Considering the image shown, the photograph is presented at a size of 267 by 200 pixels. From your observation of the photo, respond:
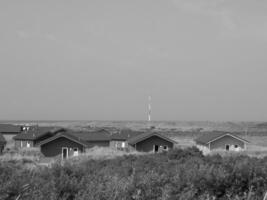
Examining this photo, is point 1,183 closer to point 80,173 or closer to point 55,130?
point 80,173

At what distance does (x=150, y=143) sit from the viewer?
4950 cm

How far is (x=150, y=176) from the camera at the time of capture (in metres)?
9.32

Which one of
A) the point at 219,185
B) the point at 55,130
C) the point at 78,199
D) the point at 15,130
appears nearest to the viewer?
the point at 78,199

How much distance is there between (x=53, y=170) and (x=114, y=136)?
47.7m

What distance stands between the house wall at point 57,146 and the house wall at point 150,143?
25.1 feet

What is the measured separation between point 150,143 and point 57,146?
38.2 feet

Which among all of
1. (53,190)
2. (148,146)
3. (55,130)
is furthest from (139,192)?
(55,130)

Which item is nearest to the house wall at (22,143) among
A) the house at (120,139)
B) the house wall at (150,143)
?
the house at (120,139)

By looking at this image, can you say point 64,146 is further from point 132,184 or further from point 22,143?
point 132,184

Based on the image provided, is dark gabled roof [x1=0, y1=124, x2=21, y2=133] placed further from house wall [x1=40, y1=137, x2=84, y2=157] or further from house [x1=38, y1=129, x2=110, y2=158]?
house wall [x1=40, y1=137, x2=84, y2=157]

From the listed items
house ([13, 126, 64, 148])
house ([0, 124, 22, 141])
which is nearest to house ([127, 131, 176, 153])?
house ([13, 126, 64, 148])

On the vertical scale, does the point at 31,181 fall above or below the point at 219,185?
above

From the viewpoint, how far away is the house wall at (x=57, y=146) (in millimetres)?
44906

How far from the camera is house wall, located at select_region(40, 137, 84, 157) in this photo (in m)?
44.9
